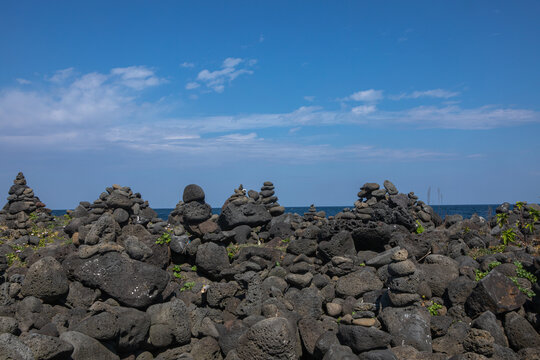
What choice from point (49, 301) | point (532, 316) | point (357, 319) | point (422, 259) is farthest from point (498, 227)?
point (49, 301)

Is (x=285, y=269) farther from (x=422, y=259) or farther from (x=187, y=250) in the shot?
(x=422, y=259)

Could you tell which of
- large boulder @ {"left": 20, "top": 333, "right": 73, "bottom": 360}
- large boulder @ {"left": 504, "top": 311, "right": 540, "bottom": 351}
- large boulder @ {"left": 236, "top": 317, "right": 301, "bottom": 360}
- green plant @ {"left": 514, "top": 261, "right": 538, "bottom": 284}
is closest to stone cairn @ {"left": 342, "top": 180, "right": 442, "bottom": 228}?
green plant @ {"left": 514, "top": 261, "right": 538, "bottom": 284}

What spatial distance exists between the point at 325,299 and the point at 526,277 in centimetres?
658

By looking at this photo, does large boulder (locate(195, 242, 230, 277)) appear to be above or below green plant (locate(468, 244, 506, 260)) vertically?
below

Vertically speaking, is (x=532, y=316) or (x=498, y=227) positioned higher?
(x=498, y=227)

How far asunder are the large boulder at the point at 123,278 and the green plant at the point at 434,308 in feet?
27.5

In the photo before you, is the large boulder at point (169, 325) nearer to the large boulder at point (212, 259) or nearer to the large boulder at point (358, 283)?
the large boulder at point (212, 259)

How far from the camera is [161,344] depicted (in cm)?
1354

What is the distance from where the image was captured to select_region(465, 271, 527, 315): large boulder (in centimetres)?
1426

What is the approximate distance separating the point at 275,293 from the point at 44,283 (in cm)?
725

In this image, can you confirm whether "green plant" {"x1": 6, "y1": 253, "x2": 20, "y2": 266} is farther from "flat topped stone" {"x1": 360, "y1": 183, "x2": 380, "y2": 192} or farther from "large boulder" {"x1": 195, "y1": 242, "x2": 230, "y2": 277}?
"flat topped stone" {"x1": 360, "y1": 183, "x2": 380, "y2": 192}

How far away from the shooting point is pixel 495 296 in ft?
46.9

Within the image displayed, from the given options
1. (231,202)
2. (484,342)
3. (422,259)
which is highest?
(231,202)

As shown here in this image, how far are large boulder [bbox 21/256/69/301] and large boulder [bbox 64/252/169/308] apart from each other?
557 millimetres
